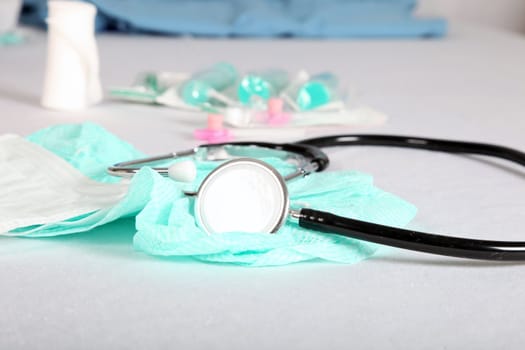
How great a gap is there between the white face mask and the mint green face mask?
1cm

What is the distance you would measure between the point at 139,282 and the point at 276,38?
66.0 inches

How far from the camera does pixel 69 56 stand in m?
1.33

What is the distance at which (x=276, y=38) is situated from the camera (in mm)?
2295

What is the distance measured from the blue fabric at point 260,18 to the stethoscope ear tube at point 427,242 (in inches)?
62.3

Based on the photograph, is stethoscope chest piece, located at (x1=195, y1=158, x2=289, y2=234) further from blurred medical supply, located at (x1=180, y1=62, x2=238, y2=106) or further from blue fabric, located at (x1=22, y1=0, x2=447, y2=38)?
blue fabric, located at (x1=22, y1=0, x2=447, y2=38)

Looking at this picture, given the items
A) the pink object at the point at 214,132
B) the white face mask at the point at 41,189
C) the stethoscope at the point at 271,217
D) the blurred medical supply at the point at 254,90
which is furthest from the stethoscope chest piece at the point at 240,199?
the blurred medical supply at the point at 254,90

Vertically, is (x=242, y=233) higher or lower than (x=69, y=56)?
lower

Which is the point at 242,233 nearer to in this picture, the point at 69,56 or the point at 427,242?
the point at 427,242

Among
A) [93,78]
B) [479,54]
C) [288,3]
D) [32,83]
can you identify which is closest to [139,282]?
[93,78]

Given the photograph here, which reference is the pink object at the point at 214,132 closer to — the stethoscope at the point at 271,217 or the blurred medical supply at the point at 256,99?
the blurred medical supply at the point at 256,99

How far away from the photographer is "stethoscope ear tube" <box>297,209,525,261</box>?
0.70 metres

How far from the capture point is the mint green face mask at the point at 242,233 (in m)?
0.71

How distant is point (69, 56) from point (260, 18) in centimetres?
102

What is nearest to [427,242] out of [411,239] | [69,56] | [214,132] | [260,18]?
[411,239]
